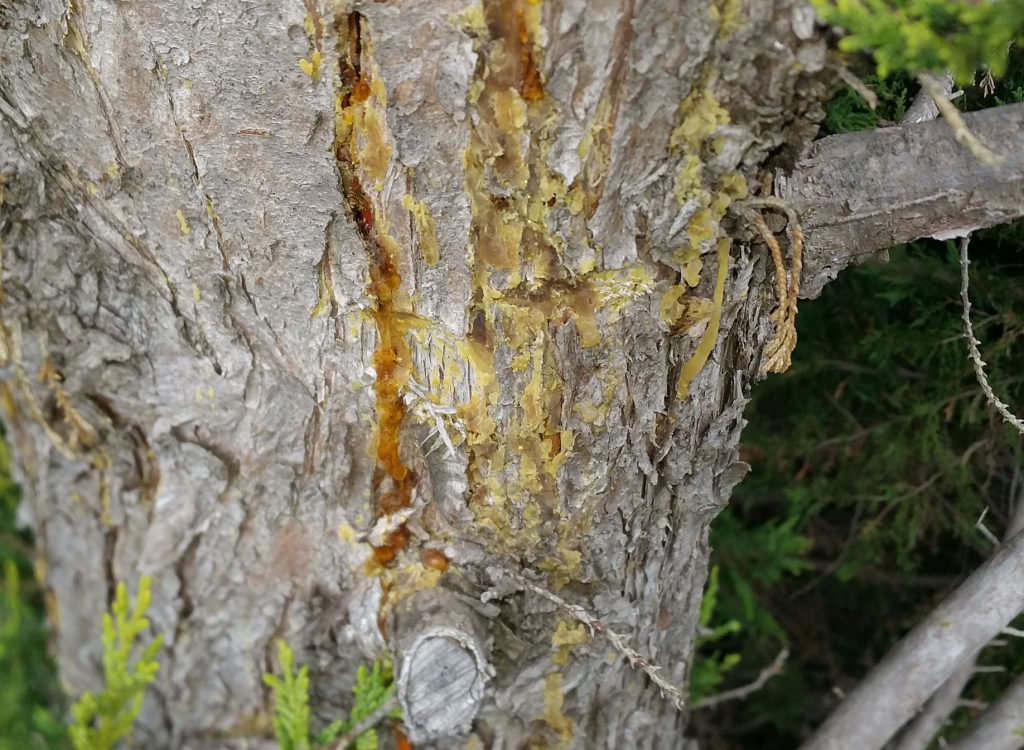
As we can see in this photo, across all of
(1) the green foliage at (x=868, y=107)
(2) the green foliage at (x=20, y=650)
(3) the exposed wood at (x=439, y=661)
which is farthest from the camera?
(2) the green foliage at (x=20, y=650)

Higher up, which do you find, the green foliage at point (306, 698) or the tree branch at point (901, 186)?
the tree branch at point (901, 186)

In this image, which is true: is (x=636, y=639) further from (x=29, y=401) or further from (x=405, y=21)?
(x=29, y=401)

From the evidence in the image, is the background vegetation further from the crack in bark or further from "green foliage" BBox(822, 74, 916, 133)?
the crack in bark

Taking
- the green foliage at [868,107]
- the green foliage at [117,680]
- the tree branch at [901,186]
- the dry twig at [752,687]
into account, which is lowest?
the dry twig at [752,687]

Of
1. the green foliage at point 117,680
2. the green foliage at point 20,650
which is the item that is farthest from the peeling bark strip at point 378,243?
the green foliage at point 20,650

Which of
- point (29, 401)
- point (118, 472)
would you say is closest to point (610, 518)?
point (118, 472)

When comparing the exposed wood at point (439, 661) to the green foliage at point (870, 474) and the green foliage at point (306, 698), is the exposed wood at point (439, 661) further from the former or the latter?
the green foliage at point (870, 474)
